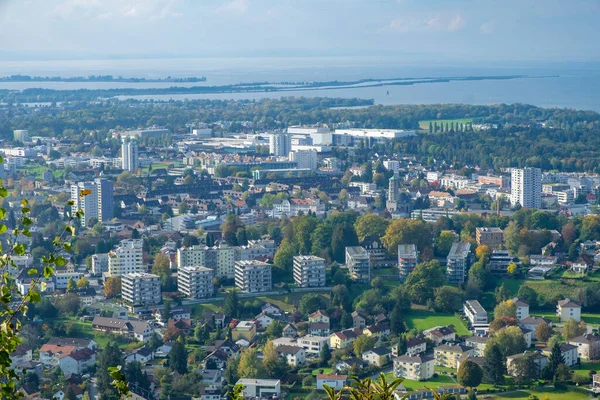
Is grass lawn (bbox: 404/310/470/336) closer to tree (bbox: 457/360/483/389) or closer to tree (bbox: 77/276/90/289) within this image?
tree (bbox: 457/360/483/389)

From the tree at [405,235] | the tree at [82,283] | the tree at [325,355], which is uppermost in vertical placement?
the tree at [405,235]

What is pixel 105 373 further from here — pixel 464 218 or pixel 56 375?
pixel 464 218

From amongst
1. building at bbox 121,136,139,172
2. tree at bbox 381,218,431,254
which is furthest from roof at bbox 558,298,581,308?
building at bbox 121,136,139,172

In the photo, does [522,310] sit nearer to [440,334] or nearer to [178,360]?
[440,334]

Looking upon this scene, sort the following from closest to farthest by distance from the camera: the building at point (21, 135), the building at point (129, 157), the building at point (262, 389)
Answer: the building at point (262, 389) < the building at point (129, 157) < the building at point (21, 135)

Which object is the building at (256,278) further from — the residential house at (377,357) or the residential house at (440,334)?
the residential house at (377,357)

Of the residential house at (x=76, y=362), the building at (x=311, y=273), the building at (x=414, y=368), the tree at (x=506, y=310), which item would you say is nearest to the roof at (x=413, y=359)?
the building at (x=414, y=368)

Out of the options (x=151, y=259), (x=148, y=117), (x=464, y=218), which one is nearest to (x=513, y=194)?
(x=464, y=218)
